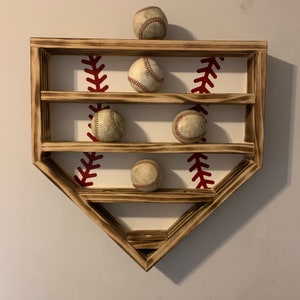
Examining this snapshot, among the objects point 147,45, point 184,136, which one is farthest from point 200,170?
point 147,45

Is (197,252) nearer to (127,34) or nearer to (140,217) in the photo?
(140,217)

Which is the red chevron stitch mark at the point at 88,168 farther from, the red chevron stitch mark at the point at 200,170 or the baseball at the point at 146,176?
the red chevron stitch mark at the point at 200,170

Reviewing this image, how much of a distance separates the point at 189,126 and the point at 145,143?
116mm

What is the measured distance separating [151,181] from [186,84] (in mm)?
275

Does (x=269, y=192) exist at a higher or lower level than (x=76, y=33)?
lower

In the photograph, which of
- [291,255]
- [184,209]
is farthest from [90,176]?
[291,255]

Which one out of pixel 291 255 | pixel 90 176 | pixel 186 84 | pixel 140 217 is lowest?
pixel 291 255

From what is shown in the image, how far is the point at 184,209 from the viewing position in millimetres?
1006

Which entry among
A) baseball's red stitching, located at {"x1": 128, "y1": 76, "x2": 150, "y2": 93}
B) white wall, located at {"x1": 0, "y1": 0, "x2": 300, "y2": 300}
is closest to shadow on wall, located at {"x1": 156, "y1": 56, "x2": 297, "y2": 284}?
white wall, located at {"x1": 0, "y1": 0, "x2": 300, "y2": 300}

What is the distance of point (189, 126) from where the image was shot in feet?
2.89

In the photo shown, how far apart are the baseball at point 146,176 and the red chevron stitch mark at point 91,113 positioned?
12 cm

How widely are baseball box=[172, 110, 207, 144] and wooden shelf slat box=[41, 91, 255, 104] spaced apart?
0.03 m

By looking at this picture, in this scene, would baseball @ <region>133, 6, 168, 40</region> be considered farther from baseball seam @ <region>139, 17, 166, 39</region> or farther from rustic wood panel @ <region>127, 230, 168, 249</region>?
rustic wood panel @ <region>127, 230, 168, 249</region>

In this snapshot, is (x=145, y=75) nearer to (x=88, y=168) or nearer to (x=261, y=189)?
(x=88, y=168)
